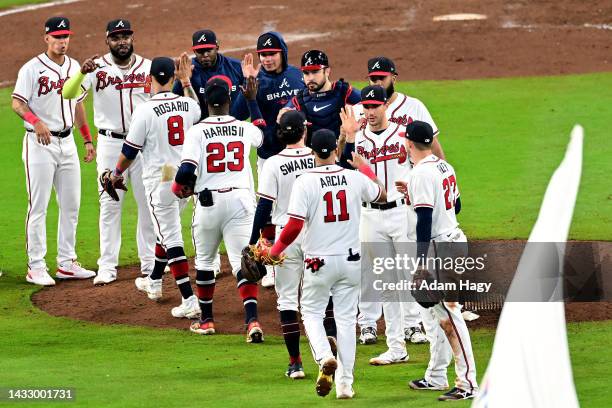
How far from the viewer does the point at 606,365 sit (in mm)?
6402

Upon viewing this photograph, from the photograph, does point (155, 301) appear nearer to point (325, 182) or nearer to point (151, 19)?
point (325, 182)

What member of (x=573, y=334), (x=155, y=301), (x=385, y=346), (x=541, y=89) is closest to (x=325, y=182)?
(x=385, y=346)

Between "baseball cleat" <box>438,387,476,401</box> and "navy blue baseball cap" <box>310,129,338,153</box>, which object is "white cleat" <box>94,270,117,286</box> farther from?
"baseball cleat" <box>438,387,476,401</box>

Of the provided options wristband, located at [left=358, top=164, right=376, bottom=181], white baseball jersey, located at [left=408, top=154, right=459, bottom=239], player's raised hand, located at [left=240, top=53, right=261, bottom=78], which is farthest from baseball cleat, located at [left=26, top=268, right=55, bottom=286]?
white baseball jersey, located at [left=408, top=154, right=459, bottom=239]

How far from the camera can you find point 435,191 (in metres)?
5.91

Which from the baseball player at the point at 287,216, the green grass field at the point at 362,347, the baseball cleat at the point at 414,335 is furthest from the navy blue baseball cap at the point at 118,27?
the baseball cleat at the point at 414,335

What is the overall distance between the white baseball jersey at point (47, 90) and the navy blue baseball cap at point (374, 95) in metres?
3.38

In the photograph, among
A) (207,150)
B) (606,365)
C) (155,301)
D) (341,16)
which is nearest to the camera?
(606,365)

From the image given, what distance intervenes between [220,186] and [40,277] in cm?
289

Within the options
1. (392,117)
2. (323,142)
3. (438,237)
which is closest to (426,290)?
(438,237)

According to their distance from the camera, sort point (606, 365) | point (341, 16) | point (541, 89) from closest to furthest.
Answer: point (606, 365) < point (541, 89) < point (341, 16)

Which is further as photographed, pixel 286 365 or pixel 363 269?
pixel 363 269

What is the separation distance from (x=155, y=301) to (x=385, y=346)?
7.59 feet

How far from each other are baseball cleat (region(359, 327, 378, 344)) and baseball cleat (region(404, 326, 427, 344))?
264 millimetres
